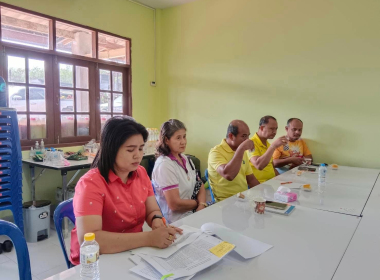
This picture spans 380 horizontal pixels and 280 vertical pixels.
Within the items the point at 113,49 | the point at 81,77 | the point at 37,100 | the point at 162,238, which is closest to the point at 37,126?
the point at 37,100

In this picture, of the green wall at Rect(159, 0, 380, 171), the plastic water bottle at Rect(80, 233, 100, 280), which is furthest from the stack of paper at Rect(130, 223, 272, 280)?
the green wall at Rect(159, 0, 380, 171)

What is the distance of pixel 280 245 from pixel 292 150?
2.52 metres

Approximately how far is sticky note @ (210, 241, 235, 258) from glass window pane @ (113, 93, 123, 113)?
3662mm

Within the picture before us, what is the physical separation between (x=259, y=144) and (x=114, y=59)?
2.71 m

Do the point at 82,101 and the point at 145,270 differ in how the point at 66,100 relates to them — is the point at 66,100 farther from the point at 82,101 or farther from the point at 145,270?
the point at 145,270

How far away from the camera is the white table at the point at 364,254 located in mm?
977

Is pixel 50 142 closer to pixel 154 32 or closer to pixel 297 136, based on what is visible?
pixel 154 32

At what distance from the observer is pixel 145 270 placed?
948mm

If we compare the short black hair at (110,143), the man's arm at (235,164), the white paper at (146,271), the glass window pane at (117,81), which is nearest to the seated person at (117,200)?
the short black hair at (110,143)

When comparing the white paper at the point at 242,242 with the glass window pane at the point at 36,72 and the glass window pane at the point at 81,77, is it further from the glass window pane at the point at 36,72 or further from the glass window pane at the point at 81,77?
the glass window pane at the point at 81,77

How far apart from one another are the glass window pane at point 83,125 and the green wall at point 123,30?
0.89ft

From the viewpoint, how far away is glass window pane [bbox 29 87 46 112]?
3.40 meters

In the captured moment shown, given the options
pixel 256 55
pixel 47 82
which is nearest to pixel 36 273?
pixel 47 82

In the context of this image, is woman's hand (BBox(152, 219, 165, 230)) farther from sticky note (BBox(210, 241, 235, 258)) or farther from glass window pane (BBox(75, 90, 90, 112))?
glass window pane (BBox(75, 90, 90, 112))
